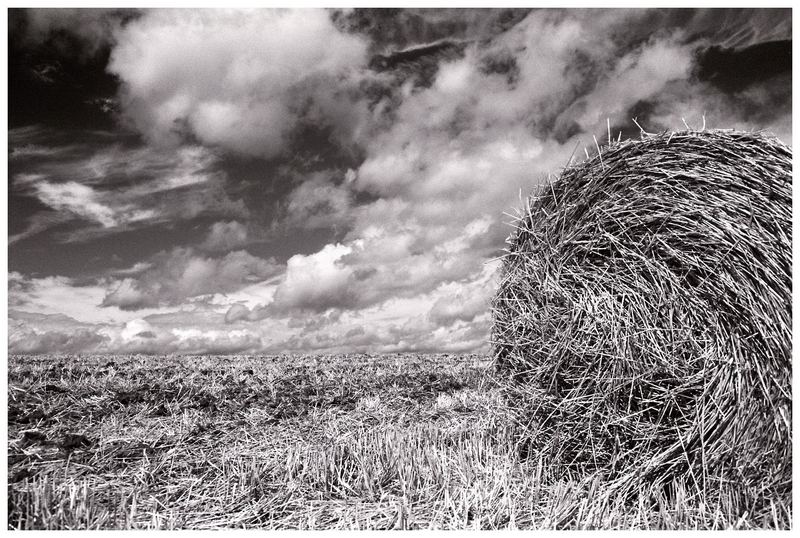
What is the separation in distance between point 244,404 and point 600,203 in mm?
4393

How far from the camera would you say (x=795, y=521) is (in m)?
2.87

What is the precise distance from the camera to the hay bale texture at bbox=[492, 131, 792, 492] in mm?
3076

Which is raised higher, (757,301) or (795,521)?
(757,301)

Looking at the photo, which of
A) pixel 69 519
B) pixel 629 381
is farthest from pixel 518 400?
pixel 69 519

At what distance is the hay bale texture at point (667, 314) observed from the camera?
10.1ft

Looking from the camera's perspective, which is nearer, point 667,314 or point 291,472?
point 667,314

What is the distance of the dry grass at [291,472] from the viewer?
303 cm

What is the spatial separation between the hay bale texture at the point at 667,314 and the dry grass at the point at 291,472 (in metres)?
0.28

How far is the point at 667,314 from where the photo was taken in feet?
11.0

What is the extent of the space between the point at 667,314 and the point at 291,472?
2.65m

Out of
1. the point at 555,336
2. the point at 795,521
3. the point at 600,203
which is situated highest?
the point at 600,203

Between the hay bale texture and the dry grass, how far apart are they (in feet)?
0.90

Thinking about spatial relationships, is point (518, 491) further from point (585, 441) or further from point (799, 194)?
point (799, 194)

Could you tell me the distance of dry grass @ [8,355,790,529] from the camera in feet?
9.95
